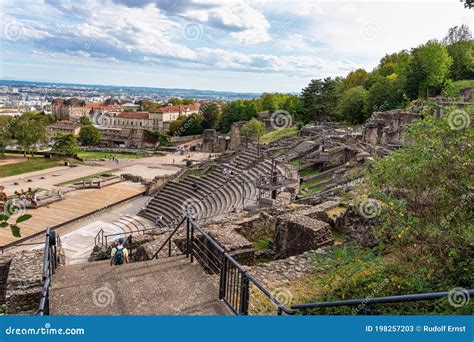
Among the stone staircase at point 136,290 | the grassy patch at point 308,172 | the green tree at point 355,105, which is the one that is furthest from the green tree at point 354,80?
the stone staircase at point 136,290

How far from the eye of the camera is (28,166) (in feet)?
168

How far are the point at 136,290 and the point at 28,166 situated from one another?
52.3 m

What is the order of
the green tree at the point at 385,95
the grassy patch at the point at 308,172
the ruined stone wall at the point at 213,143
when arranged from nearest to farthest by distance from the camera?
the grassy patch at the point at 308,172, the green tree at the point at 385,95, the ruined stone wall at the point at 213,143

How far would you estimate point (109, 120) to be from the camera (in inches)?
4985

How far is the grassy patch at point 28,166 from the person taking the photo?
155 ft

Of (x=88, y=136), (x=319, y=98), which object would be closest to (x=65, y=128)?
(x=88, y=136)

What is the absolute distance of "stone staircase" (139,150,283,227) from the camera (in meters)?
24.3

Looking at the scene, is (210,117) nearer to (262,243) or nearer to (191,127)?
(191,127)

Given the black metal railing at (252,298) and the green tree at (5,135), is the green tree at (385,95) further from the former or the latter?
the green tree at (5,135)

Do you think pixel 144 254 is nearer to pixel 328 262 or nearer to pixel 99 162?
pixel 328 262

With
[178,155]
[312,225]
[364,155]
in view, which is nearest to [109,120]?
[178,155]

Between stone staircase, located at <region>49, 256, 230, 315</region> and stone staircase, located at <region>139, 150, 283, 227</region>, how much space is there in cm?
1572

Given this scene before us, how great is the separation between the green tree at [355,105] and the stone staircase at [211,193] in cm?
→ 2591

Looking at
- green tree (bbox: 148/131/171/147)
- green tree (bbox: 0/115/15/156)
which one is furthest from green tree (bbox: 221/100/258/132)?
green tree (bbox: 0/115/15/156)
